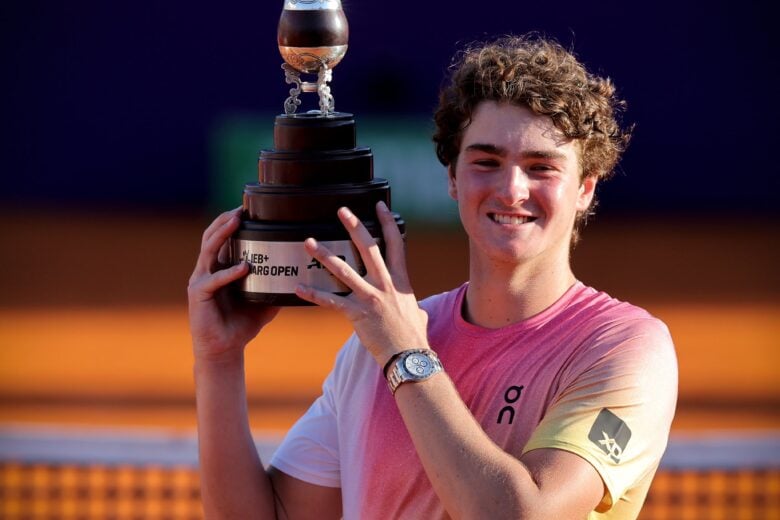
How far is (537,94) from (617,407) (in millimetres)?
765

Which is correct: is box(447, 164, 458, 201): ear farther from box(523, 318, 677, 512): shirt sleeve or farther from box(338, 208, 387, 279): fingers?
box(523, 318, 677, 512): shirt sleeve

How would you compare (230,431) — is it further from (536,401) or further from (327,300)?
(536,401)

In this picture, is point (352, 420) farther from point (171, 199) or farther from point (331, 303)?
point (171, 199)

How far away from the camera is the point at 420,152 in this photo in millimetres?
18547

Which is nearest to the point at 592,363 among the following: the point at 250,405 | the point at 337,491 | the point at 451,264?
the point at 337,491

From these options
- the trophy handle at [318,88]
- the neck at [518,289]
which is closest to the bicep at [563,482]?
the neck at [518,289]

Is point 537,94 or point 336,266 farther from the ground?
point 537,94

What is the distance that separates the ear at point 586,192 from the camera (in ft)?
10.7

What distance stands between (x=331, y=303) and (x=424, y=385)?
30 centimetres

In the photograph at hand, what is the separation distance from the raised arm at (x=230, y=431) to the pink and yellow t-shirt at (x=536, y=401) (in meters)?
0.09

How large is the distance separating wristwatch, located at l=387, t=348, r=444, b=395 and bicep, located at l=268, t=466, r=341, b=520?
64cm

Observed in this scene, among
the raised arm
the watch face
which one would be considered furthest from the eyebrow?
the raised arm

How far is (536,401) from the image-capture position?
304cm

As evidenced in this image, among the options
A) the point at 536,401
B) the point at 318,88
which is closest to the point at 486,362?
the point at 536,401
